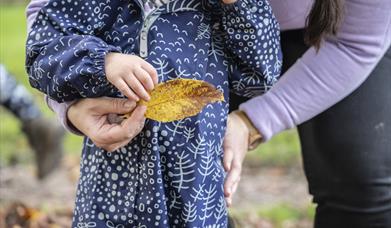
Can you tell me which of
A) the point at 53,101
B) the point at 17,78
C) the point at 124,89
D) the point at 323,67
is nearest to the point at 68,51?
the point at 124,89

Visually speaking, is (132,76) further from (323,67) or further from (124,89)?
(323,67)

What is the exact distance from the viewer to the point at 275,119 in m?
1.80

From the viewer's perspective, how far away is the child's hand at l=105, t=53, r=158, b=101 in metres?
1.41

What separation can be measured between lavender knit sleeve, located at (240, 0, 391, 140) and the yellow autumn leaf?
12.9 inches

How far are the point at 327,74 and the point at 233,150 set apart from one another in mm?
260

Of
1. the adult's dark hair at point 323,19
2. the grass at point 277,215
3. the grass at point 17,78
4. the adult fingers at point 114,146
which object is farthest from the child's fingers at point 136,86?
the grass at point 17,78

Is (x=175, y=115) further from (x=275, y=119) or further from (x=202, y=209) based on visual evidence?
(x=275, y=119)

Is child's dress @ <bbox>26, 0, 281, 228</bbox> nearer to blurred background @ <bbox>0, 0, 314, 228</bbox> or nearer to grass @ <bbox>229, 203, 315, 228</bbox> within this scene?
blurred background @ <bbox>0, 0, 314, 228</bbox>

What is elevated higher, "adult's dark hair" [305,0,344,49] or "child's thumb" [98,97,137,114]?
"adult's dark hair" [305,0,344,49]

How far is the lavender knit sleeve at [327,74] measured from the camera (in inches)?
68.7

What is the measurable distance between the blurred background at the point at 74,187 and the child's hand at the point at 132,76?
119cm

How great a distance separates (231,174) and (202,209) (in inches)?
5.7

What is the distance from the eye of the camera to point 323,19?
1647 mm

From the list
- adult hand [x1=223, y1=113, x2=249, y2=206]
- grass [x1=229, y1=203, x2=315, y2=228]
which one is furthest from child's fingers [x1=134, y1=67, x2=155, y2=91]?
grass [x1=229, y1=203, x2=315, y2=228]
